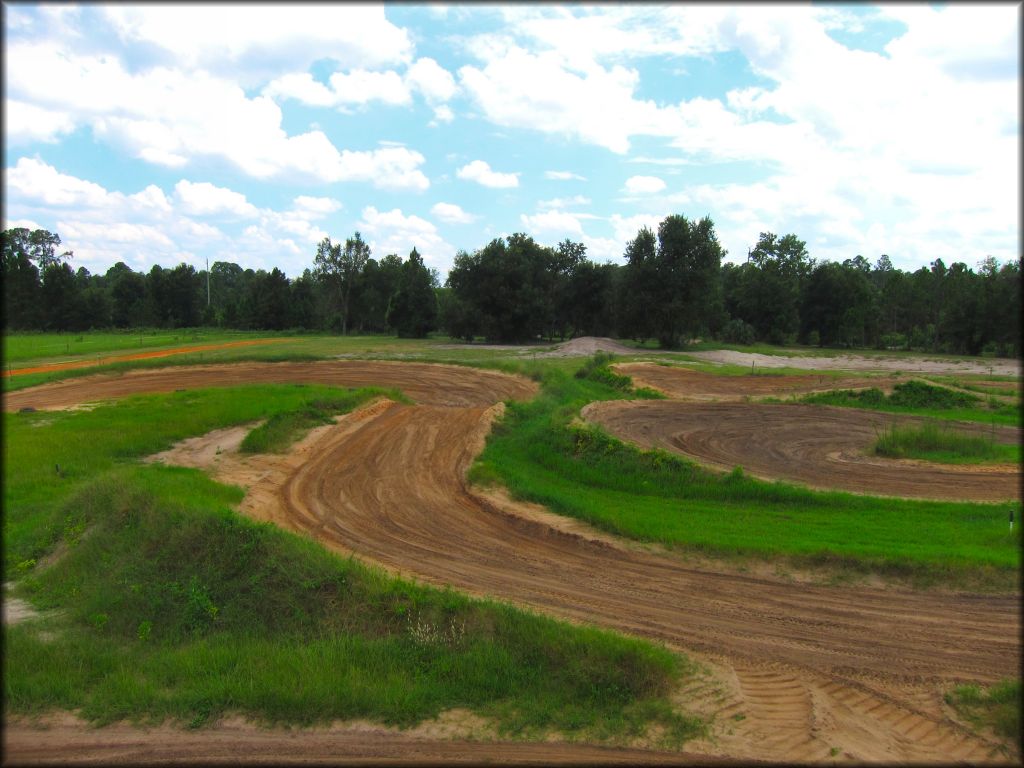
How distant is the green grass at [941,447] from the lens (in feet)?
61.4

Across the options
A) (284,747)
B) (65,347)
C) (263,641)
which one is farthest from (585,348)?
(284,747)

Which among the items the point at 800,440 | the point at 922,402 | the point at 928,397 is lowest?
the point at 800,440

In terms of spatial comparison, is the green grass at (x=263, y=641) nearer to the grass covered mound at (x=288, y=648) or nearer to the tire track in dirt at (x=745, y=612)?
the grass covered mound at (x=288, y=648)

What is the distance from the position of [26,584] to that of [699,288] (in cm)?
5923

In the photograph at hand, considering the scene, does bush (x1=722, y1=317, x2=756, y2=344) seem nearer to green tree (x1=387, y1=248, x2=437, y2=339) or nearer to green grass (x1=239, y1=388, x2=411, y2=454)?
green tree (x1=387, y1=248, x2=437, y2=339)

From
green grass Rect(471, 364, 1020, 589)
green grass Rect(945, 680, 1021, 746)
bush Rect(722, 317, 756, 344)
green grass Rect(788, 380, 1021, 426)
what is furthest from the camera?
bush Rect(722, 317, 756, 344)

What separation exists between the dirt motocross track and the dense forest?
4331 centimetres

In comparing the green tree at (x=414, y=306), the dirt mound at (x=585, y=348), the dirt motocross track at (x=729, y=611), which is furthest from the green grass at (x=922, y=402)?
the green tree at (x=414, y=306)

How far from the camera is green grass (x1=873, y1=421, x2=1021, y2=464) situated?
18719mm

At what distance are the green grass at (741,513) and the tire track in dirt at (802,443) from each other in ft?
4.72

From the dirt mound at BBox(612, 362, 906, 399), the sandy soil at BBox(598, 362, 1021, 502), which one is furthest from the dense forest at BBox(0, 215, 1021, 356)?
the sandy soil at BBox(598, 362, 1021, 502)

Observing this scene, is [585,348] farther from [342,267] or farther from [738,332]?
[342,267]

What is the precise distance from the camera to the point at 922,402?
2955 cm

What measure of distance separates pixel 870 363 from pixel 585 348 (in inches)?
873
